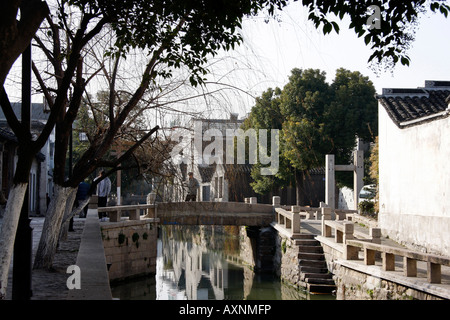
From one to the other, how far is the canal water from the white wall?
287 cm

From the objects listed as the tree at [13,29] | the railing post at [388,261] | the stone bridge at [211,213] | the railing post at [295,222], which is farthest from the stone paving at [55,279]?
the stone bridge at [211,213]

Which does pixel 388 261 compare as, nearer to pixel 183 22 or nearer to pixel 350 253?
pixel 350 253

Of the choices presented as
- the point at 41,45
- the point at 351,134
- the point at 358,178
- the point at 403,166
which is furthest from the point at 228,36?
the point at 351,134

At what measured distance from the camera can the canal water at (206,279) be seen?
17.0 m

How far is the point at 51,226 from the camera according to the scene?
8961 millimetres

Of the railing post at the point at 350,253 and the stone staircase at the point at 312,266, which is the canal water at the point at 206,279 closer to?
the stone staircase at the point at 312,266

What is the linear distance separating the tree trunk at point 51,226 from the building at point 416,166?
7720 mm

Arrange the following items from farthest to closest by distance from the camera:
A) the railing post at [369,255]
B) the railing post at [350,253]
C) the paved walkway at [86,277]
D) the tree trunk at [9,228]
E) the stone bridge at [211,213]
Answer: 1. the stone bridge at [211,213]
2. the railing post at [350,253]
3. the railing post at [369,255]
4. the paved walkway at [86,277]
5. the tree trunk at [9,228]

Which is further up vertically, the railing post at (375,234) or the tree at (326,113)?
the tree at (326,113)

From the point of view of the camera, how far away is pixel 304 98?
101ft

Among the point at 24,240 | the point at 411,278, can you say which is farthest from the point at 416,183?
the point at 24,240

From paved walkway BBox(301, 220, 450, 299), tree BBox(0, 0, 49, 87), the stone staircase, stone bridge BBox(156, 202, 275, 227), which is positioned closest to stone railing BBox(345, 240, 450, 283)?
paved walkway BBox(301, 220, 450, 299)

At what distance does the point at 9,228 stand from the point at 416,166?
11.5 meters
